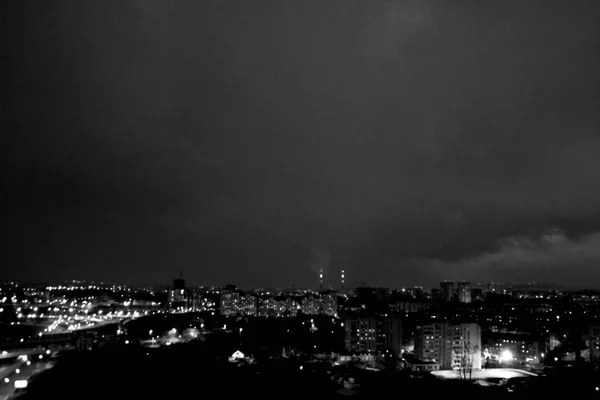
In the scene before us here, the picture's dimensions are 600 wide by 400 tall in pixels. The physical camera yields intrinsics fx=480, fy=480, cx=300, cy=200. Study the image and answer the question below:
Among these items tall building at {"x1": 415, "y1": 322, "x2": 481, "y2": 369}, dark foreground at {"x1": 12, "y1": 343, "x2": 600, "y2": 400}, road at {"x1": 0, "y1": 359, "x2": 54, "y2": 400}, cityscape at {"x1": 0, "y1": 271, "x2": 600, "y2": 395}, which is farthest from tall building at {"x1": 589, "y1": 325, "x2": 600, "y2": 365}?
road at {"x1": 0, "y1": 359, "x2": 54, "y2": 400}

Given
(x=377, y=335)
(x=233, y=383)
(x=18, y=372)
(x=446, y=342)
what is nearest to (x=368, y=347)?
(x=377, y=335)

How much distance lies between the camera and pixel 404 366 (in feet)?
44.4

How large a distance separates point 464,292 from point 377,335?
30.0m

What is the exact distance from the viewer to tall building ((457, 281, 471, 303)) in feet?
140

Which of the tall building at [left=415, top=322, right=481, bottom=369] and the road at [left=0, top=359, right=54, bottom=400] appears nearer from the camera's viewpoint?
the road at [left=0, top=359, right=54, bottom=400]

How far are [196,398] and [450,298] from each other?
1532 inches

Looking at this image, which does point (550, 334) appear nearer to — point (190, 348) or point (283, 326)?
point (283, 326)

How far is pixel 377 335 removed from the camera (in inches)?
631

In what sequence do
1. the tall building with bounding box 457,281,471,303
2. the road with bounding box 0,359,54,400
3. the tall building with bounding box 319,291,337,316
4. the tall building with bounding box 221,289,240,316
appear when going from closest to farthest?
1. the road with bounding box 0,359,54,400
2. the tall building with bounding box 319,291,337,316
3. the tall building with bounding box 221,289,240,316
4. the tall building with bounding box 457,281,471,303

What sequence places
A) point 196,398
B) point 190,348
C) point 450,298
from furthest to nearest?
point 450,298, point 190,348, point 196,398

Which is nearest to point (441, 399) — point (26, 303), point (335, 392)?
point (335, 392)

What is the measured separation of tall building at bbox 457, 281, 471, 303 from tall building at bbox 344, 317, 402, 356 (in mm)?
29066

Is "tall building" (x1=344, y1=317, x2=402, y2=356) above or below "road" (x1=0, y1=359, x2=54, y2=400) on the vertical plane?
above

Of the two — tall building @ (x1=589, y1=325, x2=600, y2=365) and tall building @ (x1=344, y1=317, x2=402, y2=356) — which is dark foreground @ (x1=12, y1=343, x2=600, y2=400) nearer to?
tall building @ (x1=589, y1=325, x2=600, y2=365)
